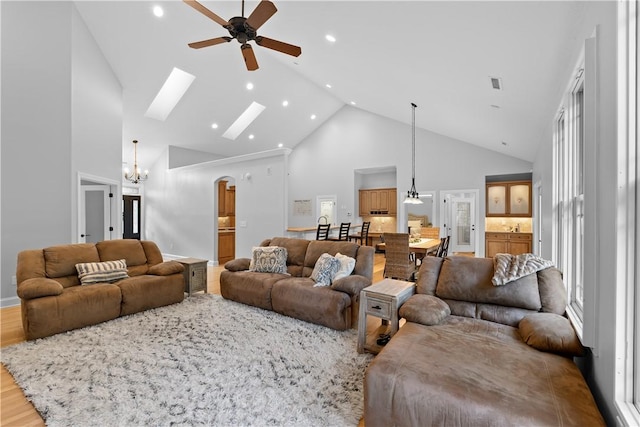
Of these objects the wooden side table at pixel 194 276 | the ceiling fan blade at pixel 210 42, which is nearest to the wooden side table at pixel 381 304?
the wooden side table at pixel 194 276

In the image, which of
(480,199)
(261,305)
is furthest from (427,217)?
(261,305)

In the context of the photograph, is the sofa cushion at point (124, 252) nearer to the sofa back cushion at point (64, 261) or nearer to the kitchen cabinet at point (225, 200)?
the sofa back cushion at point (64, 261)

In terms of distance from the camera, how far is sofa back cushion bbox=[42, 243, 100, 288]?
3.46m

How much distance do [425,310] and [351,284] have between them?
104cm

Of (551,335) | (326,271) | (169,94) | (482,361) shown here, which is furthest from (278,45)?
(169,94)

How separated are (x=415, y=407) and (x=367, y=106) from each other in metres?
7.83

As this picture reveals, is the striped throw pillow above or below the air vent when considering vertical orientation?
below

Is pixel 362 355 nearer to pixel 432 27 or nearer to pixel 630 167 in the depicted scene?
pixel 630 167

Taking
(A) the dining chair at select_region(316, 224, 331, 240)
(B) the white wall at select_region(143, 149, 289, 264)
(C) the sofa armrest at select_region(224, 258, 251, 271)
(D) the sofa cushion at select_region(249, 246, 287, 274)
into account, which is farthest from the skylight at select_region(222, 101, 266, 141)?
(D) the sofa cushion at select_region(249, 246, 287, 274)

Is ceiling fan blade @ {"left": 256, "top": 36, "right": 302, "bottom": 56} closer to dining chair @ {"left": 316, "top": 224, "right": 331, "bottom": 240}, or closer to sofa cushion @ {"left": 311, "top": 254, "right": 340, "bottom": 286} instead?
sofa cushion @ {"left": 311, "top": 254, "right": 340, "bottom": 286}

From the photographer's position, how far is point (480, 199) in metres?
7.61

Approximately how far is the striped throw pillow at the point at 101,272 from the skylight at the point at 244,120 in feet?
17.9

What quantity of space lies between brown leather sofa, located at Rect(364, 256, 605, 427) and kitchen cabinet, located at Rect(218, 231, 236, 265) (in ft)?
20.0

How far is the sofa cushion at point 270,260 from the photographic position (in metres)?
4.14
